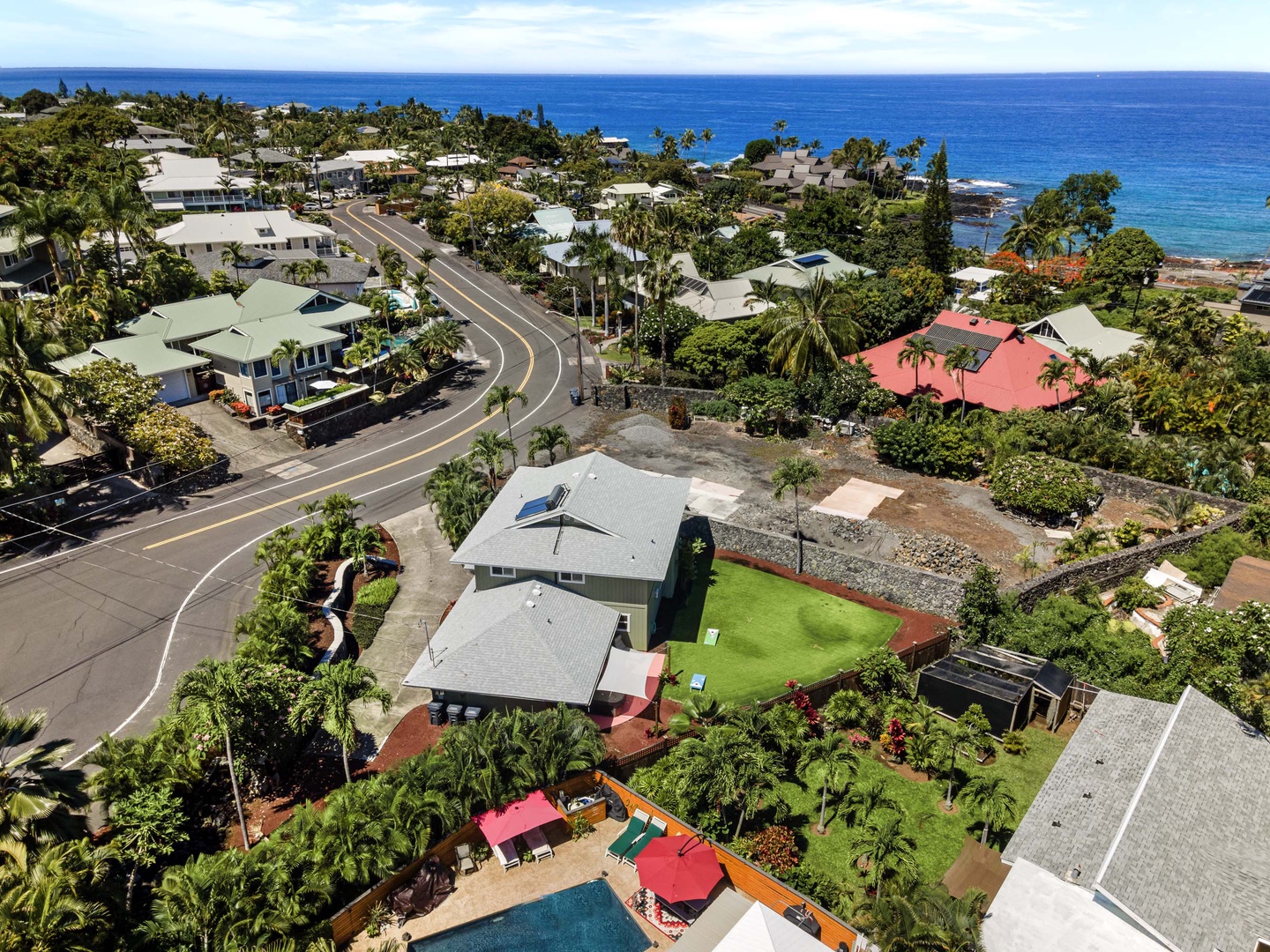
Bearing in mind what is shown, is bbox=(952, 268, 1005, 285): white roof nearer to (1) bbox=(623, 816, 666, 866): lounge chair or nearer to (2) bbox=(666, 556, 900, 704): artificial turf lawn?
(2) bbox=(666, 556, 900, 704): artificial turf lawn

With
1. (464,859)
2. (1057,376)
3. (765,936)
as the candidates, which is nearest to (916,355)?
(1057,376)

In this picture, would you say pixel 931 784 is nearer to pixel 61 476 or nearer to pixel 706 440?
pixel 706 440

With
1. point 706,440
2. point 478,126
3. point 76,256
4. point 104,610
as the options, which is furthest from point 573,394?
point 478,126

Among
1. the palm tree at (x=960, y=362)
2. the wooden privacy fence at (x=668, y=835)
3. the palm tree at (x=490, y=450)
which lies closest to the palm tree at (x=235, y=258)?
the palm tree at (x=490, y=450)

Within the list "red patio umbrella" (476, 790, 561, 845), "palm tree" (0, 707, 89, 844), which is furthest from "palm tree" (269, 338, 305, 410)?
"red patio umbrella" (476, 790, 561, 845)

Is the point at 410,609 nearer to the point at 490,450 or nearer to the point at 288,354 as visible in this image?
the point at 490,450

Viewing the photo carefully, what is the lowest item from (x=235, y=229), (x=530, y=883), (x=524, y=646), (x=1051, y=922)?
(x=530, y=883)
